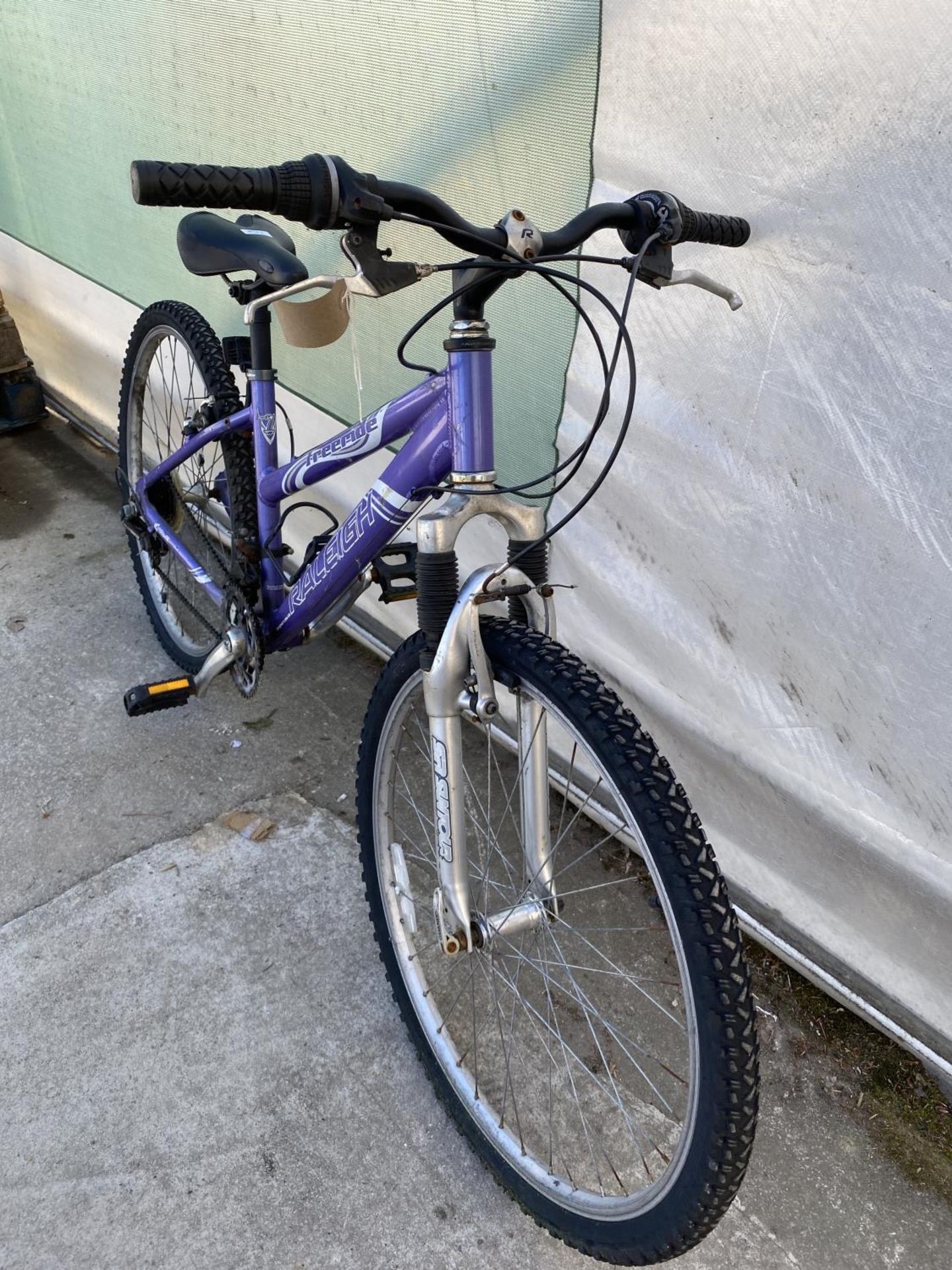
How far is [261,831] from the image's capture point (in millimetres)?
2148

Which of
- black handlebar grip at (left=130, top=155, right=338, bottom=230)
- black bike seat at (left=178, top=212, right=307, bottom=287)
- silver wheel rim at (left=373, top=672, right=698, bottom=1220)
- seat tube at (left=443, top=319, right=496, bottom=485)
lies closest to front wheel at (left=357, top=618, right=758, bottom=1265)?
silver wheel rim at (left=373, top=672, right=698, bottom=1220)

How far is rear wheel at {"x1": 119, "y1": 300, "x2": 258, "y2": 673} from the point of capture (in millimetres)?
2146

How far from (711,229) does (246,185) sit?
1.98 ft

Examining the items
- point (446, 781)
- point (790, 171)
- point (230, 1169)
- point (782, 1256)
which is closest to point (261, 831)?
point (230, 1169)

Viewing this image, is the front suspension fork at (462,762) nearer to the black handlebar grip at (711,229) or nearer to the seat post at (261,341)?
the black handlebar grip at (711,229)

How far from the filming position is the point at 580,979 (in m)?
1.86

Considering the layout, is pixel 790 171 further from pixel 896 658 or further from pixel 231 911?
pixel 231 911

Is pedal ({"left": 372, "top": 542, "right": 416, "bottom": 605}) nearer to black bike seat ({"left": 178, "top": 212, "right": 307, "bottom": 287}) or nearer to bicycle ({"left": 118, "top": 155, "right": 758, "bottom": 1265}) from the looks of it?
bicycle ({"left": 118, "top": 155, "right": 758, "bottom": 1265})

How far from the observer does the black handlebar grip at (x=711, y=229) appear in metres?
1.15

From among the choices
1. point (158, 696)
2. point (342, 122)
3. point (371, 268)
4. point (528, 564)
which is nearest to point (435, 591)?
point (528, 564)

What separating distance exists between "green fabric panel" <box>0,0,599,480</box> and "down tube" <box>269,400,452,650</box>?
1.65 feet

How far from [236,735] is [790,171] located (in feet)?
5.95

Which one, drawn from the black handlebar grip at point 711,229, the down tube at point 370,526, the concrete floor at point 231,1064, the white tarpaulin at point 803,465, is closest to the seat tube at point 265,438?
the down tube at point 370,526

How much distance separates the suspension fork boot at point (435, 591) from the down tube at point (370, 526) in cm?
18
